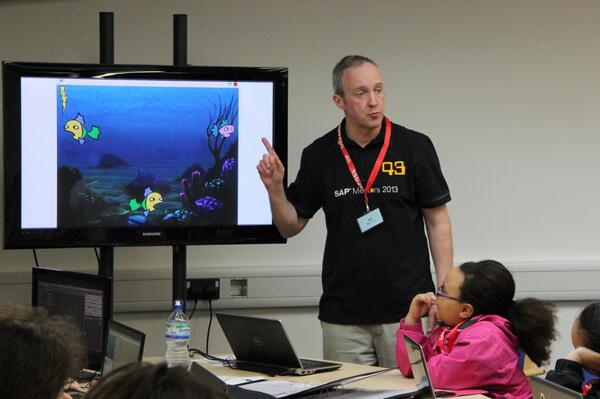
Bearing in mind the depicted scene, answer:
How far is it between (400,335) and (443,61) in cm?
194

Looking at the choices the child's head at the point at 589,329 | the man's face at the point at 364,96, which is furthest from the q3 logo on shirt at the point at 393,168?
the child's head at the point at 589,329

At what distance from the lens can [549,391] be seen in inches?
80.3

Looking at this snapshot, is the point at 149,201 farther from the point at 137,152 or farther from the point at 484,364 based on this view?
the point at 484,364

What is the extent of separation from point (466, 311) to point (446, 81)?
1.93 meters

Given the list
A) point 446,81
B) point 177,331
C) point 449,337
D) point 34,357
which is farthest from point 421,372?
point 446,81

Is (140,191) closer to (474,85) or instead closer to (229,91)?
Result: (229,91)

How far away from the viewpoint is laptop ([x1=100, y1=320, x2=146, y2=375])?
8.59 feet

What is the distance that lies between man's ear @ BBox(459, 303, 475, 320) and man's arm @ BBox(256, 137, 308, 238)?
41.6 inches

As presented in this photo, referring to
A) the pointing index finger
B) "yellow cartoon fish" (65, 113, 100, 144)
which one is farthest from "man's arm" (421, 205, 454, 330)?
"yellow cartoon fish" (65, 113, 100, 144)

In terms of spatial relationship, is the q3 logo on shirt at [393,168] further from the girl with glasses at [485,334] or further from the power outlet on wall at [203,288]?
the power outlet on wall at [203,288]

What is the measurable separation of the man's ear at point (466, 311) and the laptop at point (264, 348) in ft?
1.62

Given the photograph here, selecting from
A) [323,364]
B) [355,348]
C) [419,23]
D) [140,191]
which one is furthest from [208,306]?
[419,23]

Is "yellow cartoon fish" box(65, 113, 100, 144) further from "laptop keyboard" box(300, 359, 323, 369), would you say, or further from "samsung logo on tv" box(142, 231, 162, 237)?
"laptop keyboard" box(300, 359, 323, 369)

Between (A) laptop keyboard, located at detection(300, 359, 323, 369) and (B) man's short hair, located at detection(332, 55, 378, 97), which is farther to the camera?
(B) man's short hair, located at detection(332, 55, 378, 97)
